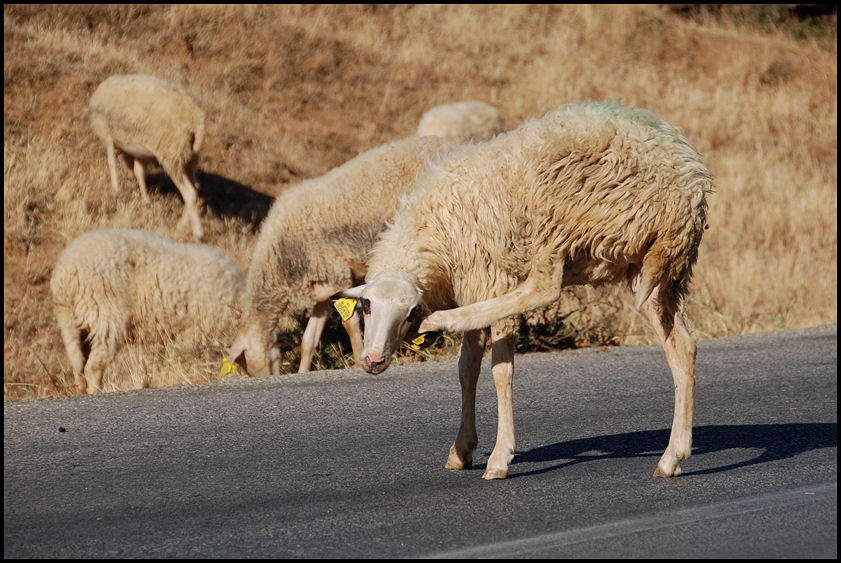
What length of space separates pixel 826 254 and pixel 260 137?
10421 millimetres

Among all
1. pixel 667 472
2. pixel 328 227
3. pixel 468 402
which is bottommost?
pixel 328 227

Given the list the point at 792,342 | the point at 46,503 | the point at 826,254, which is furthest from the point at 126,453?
the point at 826,254

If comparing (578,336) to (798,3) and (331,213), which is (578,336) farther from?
(798,3)

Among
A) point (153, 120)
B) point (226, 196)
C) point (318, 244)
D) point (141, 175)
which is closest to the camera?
point (318, 244)

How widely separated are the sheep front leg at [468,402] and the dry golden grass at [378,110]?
419 cm

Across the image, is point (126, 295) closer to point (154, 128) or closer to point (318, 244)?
point (318, 244)

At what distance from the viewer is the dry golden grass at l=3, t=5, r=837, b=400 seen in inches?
506

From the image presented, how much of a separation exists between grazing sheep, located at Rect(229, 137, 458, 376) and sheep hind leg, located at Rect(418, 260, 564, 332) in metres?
4.79

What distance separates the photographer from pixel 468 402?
5.29 metres

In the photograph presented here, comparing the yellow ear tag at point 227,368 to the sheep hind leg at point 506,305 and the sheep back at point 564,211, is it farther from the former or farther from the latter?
the sheep hind leg at point 506,305

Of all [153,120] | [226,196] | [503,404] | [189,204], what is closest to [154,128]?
[153,120]

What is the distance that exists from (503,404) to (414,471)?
0.58 m

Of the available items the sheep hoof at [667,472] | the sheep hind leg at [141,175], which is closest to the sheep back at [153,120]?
the sheep hind leg at [141,175]

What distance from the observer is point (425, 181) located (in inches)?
217
